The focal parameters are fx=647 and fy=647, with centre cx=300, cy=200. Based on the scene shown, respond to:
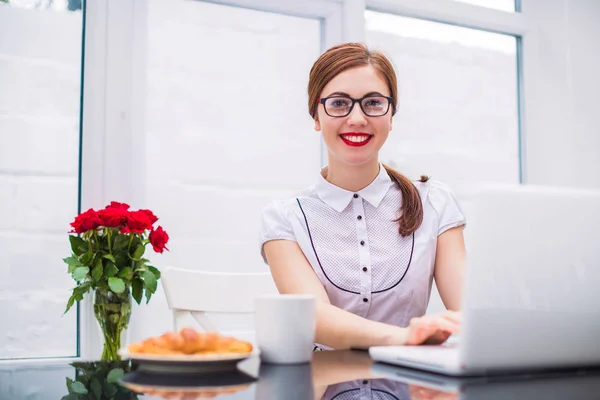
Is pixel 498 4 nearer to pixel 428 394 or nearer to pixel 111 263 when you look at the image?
pixel 111 263

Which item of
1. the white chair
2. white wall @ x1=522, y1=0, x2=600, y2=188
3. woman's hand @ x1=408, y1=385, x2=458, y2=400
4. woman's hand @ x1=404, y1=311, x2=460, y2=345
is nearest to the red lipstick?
the white chair

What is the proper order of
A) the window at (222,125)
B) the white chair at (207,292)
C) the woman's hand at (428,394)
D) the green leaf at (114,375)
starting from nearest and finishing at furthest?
the woman's hand at (428,394)
the green leaf at (114,375)
the white chair at (207,292)
the window at (222,125)

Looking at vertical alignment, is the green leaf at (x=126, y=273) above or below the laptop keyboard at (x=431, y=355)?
above

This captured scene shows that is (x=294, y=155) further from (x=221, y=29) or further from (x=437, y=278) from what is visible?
(x=437, y=278)

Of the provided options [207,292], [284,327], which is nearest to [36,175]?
[207,292]

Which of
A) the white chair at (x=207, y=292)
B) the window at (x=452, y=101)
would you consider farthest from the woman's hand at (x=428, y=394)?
the window at (x=452, y=101)

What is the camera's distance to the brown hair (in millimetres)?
1509

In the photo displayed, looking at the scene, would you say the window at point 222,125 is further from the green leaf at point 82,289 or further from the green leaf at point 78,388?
the green leaf at point 78,388

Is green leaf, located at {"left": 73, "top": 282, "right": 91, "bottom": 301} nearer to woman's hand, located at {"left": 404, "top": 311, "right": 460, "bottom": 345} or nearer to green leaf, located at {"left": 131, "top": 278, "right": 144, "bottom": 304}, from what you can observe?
green leaf, located at {"left": 131, "top": 278, "right": 144, "bottom": 304}

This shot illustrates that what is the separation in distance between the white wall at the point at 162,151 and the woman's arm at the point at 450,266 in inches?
52.5

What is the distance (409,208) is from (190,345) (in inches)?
35.0

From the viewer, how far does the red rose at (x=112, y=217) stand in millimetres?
1971

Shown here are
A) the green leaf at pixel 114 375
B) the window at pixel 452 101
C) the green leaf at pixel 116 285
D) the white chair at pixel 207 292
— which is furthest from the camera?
the window at pixel 452 101

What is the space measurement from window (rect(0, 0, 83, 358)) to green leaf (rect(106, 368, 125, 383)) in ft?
5.81
